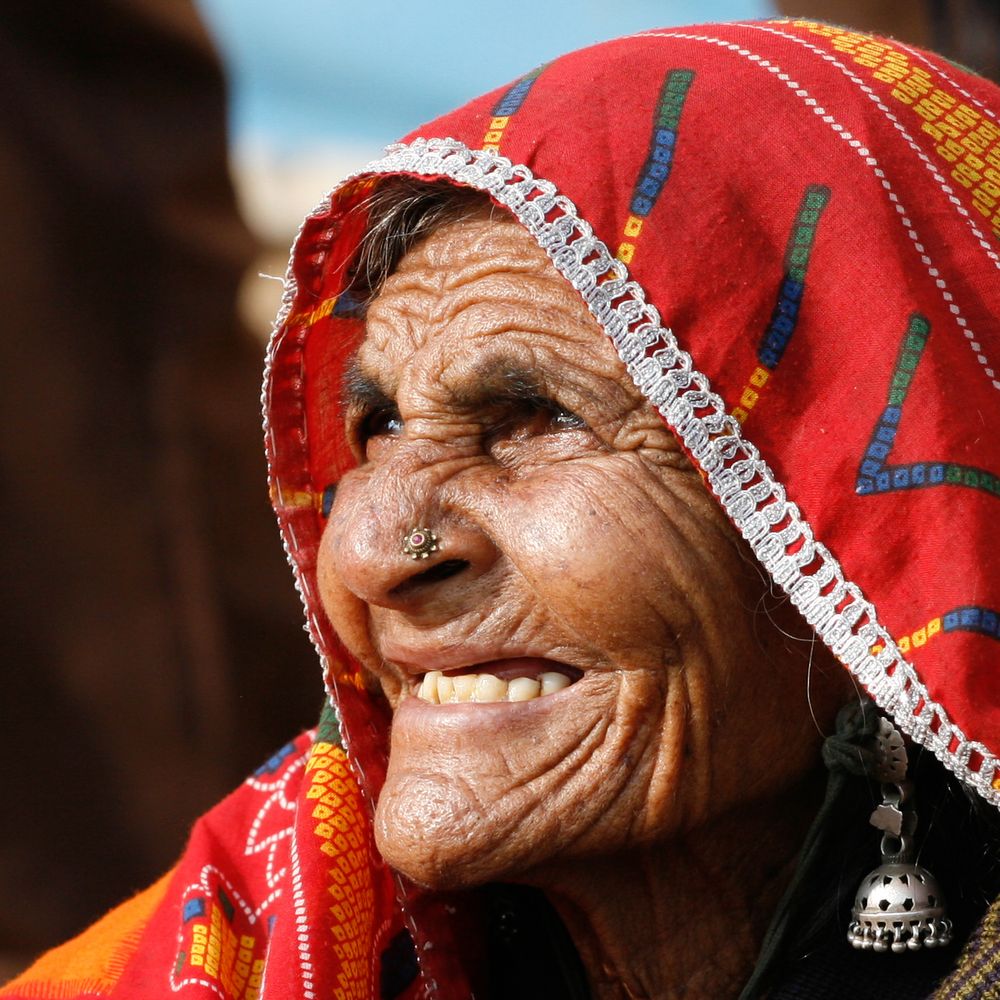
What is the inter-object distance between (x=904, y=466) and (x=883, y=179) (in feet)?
1.32

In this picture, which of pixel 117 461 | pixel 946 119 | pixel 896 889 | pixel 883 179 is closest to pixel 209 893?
pixel 896 889

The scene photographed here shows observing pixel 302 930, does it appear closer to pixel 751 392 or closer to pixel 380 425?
pixel 380 425

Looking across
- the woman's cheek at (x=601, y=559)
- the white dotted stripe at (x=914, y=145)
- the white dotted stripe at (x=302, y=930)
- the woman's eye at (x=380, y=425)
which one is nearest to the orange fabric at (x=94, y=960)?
the white dotted stripe at (x=302, y=930)

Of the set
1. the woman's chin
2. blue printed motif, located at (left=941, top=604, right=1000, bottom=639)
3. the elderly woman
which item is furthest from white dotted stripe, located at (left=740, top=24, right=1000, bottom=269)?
the woman's chin

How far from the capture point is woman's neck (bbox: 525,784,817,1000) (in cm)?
217

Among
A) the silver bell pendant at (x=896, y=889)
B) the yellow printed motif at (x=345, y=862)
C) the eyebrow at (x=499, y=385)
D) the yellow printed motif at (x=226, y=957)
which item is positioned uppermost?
the eyebrow at (x=499, y=385)

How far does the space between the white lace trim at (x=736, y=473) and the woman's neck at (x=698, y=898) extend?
0.48m

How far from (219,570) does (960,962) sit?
10.4ft

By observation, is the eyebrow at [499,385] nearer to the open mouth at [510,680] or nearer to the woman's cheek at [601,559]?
the woman's cheek at [601,559]

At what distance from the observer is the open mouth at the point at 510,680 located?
2.05 m

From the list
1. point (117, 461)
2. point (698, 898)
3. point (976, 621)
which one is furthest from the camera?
point (117, 461)

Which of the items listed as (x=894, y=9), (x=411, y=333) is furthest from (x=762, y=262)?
(x=894, y=9)

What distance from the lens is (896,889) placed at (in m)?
1.97

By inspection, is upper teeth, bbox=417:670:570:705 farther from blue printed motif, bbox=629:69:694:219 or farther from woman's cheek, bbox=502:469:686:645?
blue printed motif, bbox=629:69:694:219
